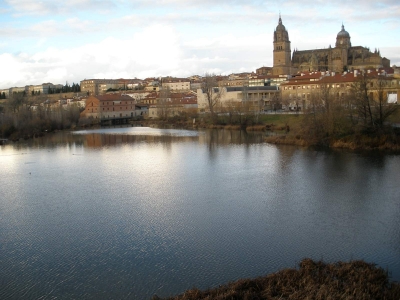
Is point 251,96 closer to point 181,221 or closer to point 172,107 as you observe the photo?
point 172,107

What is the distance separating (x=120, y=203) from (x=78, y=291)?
13.7 feet

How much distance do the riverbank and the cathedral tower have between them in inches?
2130

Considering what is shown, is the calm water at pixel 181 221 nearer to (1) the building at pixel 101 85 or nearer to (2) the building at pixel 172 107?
(2) the building at pixel 172 107

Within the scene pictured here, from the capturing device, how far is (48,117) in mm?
32125

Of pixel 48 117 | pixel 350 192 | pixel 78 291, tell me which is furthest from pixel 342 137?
pixel 48 117

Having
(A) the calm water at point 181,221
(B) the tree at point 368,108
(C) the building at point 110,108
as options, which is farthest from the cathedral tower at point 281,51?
(A) the calm water at point 181,221

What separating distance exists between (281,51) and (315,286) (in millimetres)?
56288

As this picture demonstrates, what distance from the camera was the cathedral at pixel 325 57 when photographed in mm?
53531

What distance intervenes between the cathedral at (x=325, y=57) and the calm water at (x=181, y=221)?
1629 inches

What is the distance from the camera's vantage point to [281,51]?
58.8 meters

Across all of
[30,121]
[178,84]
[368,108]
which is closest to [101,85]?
[178,84]

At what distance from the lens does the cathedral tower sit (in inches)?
2304

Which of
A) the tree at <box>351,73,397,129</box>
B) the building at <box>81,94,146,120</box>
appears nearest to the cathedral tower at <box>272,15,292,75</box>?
the building at <box>81,94,146,120</box>

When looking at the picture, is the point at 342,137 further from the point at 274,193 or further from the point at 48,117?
the point at 48,117
